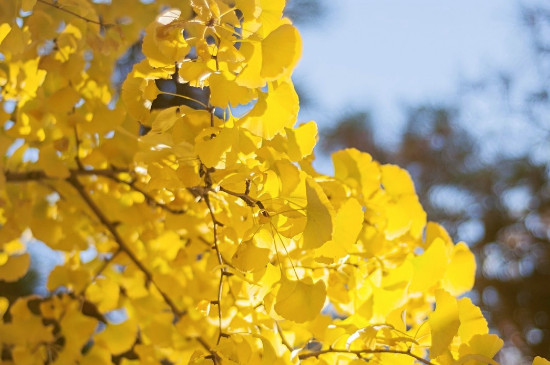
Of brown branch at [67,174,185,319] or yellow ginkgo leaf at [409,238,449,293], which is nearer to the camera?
yellow ginkgo leaf at [409,238,449,293]

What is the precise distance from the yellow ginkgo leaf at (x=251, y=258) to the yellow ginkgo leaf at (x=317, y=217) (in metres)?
0.03

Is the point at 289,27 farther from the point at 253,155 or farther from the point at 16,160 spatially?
the point at 16,160

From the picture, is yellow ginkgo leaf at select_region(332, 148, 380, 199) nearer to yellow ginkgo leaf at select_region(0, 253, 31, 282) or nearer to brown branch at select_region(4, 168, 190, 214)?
brown branch at select_region(4, 168, 190, 214)

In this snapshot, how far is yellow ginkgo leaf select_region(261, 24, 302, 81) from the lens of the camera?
344mm

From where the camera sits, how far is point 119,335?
2.04 ft

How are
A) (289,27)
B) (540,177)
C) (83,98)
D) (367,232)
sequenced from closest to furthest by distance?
(289,27) → (367,232) → (83,98) → (540,177)

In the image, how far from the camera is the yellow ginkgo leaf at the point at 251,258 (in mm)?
367

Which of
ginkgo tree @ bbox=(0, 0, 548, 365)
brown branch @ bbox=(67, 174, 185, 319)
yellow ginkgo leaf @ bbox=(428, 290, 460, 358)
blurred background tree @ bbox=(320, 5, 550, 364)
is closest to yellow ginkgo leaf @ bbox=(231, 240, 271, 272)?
ginkgo tree @ bbox=(0, 0, 548, 365)

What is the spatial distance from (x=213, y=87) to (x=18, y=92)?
0.28 metres

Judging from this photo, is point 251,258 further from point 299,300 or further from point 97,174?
point 97,174

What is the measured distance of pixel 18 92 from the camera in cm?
56

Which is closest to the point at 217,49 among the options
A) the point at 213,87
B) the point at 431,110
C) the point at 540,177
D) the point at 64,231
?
the point at 213,87

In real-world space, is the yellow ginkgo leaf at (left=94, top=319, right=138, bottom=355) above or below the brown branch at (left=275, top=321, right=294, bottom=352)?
below

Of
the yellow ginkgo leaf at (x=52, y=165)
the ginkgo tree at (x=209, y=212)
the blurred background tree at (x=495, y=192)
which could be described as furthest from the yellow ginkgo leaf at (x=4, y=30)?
the blurred background tree at (x=495, y=192)
